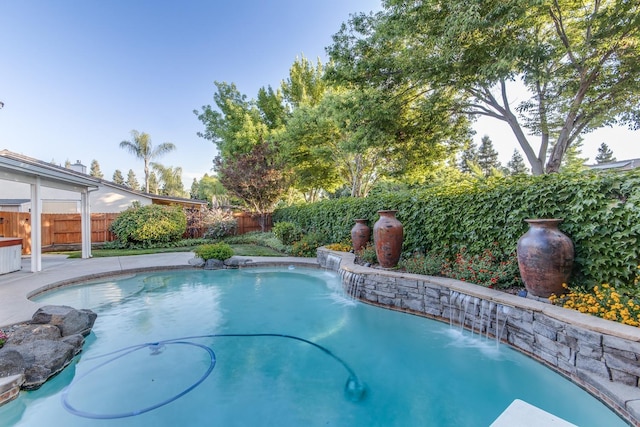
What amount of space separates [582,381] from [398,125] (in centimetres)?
866

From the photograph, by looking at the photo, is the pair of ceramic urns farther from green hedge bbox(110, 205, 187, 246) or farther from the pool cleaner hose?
green hedge bbox(110, 205, 187, 246)

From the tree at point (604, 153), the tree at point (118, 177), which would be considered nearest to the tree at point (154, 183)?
the tree at point (118, 177)

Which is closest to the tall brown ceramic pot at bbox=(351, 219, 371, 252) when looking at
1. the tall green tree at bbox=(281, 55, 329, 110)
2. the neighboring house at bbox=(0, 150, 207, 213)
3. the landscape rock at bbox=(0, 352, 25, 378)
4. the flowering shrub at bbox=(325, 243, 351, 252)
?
the flowering shrub at bbox=(325, 243, 351, 252)

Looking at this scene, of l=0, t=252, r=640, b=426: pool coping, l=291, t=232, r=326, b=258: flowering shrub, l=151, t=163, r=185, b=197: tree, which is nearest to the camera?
l=0, t=252, r=640, b=426: pool coping

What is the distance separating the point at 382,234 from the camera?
579 cm

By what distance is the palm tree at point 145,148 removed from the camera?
88.0 ft

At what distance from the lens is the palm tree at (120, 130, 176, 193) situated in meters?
26.8

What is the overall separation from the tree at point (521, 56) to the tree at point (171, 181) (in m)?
32.7

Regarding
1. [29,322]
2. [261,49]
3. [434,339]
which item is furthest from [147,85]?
[434,339]

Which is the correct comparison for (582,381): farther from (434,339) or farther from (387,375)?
(387,375)

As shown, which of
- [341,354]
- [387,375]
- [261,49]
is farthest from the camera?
[261,49]

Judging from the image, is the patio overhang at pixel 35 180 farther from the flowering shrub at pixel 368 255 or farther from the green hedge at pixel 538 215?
the green hedge at pixel 538 215

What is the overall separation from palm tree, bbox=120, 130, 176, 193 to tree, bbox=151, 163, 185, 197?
23.2 feet

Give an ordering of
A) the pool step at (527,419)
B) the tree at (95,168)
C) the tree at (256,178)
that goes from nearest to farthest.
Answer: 1. the pool step at (527,419)
2. the tree at (256,178)
3. the tree at (95,168)
